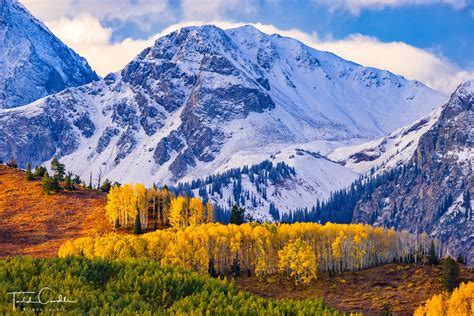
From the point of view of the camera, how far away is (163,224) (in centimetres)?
14938

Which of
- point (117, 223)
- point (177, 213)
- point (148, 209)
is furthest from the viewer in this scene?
point (148, 209)

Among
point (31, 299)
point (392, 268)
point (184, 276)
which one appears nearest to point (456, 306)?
point (392, 268)

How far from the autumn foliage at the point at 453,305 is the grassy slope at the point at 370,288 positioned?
755 cm

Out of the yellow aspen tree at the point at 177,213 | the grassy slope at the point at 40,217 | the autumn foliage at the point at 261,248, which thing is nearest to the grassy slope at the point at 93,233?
the grassy slope at the point at 40,217

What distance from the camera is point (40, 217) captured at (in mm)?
139375

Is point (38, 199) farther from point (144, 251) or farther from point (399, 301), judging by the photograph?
point (399, 301)

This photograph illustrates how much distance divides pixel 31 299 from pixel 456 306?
80128 mm

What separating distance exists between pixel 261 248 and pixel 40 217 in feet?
176

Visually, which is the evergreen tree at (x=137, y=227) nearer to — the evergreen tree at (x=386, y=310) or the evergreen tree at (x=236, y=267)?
the evergreen tree at (x=236, y=267)

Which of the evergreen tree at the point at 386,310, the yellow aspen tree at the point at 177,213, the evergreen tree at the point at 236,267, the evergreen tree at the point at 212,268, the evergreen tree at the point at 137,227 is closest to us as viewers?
the evergreen tree at the point at 386,310

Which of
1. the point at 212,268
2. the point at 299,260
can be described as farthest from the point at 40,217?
the point at 299,260

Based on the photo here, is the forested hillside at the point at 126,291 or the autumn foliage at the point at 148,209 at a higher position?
the autumn foliage at the point at 148,209

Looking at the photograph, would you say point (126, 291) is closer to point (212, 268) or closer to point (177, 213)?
point (212, 268)

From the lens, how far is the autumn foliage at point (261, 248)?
113m
